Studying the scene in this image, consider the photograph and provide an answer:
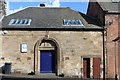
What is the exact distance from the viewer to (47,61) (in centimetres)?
3086

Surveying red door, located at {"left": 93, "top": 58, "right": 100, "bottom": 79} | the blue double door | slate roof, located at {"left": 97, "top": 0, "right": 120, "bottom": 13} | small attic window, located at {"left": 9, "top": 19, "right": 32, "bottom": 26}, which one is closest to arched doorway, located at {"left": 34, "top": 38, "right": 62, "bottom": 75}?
the blue double door

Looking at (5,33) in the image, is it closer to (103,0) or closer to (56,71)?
(56,71)

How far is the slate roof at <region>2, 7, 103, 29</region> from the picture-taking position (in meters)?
30.5

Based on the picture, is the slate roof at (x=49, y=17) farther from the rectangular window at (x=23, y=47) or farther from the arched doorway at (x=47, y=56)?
the rectangular window at (x=23, y=47)

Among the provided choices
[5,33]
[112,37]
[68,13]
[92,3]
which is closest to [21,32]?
[5,33]

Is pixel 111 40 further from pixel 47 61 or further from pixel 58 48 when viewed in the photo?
pixel 47 61

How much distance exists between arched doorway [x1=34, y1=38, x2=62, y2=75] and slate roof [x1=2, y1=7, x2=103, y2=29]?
67.1 inches

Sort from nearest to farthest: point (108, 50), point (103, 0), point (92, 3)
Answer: point (108, 50)
point (103, 0)
point (92, 3)

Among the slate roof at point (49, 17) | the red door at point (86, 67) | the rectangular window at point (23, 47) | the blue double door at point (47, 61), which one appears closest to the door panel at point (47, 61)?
the blue double door at point (47, 61)

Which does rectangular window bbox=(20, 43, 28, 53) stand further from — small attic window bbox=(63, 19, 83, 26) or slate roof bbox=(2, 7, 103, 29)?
small attic window bbox=(63, 19, 83, 26)

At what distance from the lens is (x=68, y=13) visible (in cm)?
3488

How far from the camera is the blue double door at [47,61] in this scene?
30717 mm

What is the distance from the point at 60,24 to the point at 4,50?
21.1ft

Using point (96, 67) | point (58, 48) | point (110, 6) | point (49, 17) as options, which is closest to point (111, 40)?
point (96, 67)
